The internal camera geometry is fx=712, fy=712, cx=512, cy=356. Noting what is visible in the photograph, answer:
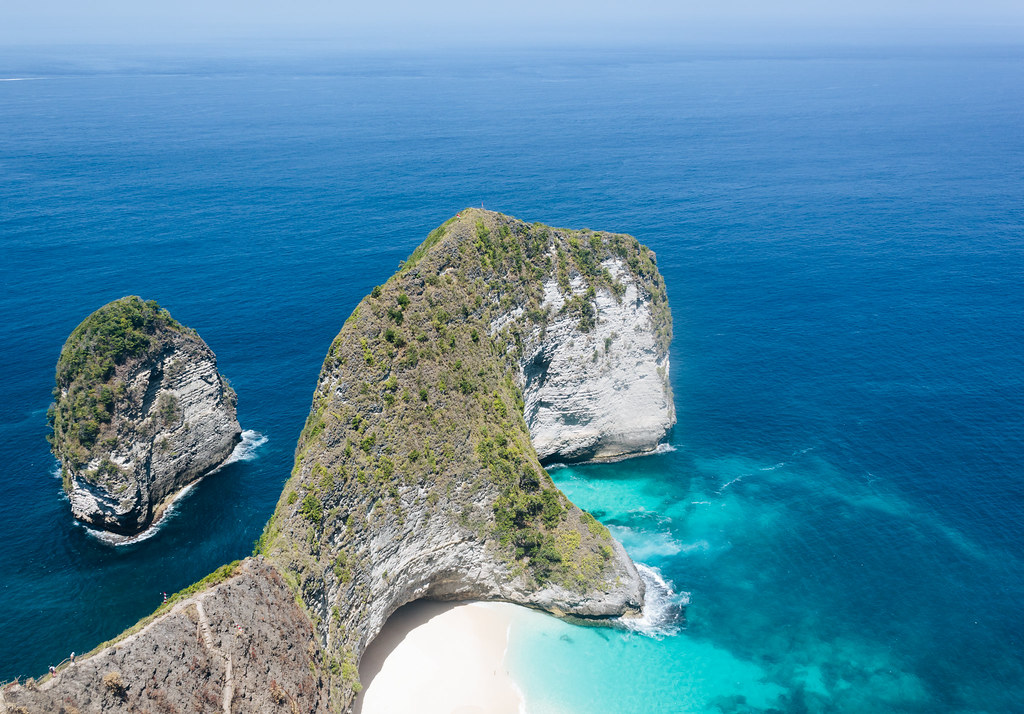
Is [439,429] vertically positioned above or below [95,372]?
below

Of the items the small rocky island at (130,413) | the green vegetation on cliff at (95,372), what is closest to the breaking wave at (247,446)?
the small rocky island at (130,413)

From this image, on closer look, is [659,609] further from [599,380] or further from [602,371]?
[602,371]

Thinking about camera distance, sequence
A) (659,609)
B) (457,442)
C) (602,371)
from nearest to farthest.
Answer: (457,442)
(659,609)
(602,371)

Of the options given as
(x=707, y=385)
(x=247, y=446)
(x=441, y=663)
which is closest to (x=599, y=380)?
(x=707, y=385)

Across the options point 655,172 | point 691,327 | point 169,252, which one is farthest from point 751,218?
point 169,252

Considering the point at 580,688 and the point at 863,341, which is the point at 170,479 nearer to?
the point at 580,688

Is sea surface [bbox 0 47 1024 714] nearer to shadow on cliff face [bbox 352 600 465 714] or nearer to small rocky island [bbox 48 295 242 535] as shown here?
small rocky island [bbox 48 295 242 535]

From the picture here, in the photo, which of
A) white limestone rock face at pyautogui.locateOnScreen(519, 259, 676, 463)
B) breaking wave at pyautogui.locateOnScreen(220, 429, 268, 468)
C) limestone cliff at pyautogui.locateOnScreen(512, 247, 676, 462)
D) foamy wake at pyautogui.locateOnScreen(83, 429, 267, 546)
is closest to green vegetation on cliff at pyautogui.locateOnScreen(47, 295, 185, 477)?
foamy wake at pyautogui.locateOnScreen(83, 429, 267, 546)
